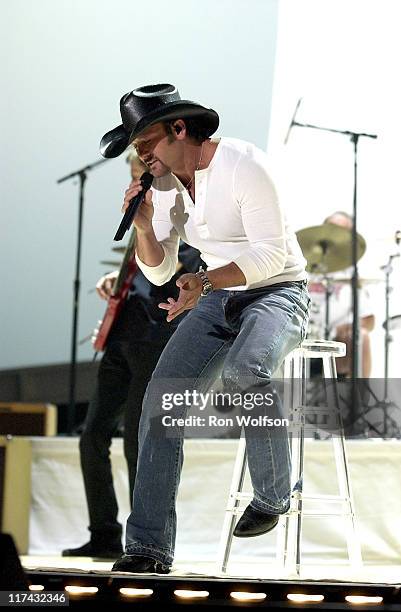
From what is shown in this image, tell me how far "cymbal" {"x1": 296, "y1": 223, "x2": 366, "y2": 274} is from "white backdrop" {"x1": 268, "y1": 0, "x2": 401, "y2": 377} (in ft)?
0.73

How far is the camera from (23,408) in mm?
4133

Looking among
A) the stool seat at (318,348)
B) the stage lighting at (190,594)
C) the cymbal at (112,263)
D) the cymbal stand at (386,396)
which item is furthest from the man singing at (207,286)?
the cymbal at (112,263)

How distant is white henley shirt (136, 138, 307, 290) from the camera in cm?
237

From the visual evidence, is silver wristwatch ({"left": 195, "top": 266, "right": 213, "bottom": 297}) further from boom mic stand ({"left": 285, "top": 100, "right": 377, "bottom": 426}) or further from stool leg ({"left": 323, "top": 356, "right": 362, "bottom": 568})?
boom mic stand ({"left": 285, "top": 100, "right": 377, "bottom": 426})

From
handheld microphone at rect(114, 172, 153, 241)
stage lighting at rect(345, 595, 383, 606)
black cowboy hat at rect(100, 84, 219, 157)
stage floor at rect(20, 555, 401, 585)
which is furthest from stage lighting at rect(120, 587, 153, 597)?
black cowboy hat at rect(100, 84, 219, 157)

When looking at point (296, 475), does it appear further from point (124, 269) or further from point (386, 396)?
point (124, 269)

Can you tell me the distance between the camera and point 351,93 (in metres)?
3.05

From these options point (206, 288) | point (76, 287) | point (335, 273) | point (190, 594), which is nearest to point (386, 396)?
point (206, 288)

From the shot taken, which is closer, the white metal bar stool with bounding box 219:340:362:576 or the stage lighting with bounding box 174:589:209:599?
the stage lighting with bounding box 174:589:209:599

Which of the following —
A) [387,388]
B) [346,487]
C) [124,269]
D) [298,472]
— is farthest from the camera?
[124,269]

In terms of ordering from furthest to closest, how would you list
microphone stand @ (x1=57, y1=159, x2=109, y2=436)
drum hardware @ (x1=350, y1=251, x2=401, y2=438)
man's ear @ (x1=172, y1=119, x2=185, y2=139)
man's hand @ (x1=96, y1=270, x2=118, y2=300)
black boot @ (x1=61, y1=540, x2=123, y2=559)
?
microphone stand @ (x1=57, y1=159, x2=109, y2=436) < black boot @ (x1=61, y1=540, x2=123, y2=559) < man's hand @ (x1=96, y1=270, x2=118, y2=300) < drum hardware @ (x1=350, y1=251, x2=401, y2=438) < man's ear @ (x1=172, y1=119, x2=185, y2=139)

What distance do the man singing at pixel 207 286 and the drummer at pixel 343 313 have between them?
60 cm

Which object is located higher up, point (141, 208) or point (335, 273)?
point (335, 273)

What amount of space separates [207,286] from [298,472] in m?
0.60
